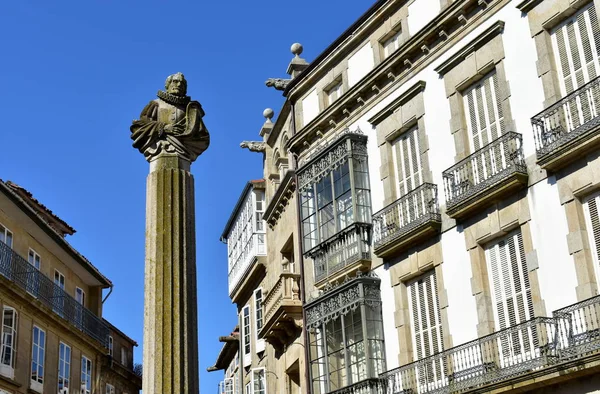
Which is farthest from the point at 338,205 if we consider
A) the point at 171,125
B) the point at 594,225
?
the point at 171,125

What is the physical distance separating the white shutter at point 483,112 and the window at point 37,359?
2039 cm

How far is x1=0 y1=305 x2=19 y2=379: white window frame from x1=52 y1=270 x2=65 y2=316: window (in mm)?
4074

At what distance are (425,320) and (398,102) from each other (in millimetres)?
5280

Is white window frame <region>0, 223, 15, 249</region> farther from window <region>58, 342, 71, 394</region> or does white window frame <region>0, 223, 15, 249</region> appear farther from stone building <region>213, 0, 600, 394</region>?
stone building <region>213, 0, 600, 394</region>

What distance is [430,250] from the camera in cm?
2223

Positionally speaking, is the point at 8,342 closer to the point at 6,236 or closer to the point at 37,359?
the point at 37,359

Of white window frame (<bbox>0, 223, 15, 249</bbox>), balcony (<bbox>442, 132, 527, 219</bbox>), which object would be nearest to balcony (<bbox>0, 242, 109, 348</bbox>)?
white window frame (<bbox>0, 223, 15, 249</bbox>)

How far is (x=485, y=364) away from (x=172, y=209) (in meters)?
9.34

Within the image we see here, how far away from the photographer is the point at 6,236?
35.3m

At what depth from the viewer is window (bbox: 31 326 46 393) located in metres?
36.0

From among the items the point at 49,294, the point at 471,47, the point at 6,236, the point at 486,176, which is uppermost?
the point at 6,236

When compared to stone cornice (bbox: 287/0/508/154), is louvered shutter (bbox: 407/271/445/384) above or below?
below

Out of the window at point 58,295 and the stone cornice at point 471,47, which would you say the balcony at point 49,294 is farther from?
the stone cornice at point 471,47

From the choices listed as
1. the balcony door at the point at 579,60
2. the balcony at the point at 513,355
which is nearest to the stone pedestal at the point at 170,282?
the balcony at the point at 513,355
